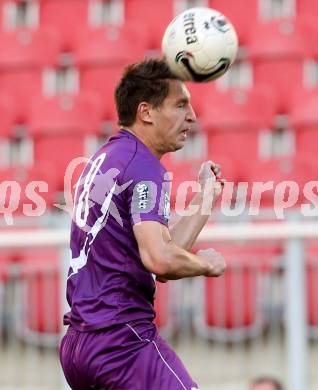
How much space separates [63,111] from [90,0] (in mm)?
1394

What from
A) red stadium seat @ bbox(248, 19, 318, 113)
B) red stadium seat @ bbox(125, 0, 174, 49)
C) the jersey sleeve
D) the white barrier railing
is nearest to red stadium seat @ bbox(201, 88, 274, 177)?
red stadium seat @ bbox(248, 19, 318, 113)

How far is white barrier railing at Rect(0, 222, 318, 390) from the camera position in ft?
20.9

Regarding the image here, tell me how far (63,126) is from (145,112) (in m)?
4.67

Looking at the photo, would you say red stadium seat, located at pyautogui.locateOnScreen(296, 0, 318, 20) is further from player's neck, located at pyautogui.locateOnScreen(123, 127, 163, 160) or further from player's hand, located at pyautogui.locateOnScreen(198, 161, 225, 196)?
player's neck, located at pyautogui.locateOnScreen(123, 127, 163, 160)

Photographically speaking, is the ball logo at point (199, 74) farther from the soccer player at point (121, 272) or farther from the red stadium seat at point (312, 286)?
the red stadium seat at point (312, 286)

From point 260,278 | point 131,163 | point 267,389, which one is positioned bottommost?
point 267,389

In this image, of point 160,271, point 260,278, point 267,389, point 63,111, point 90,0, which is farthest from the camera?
point 90,0

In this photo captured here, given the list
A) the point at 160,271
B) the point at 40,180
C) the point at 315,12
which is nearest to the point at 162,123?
the point at 160,271

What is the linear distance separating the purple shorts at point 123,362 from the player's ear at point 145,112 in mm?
827

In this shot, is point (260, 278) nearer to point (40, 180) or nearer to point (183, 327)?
point (183, 327)

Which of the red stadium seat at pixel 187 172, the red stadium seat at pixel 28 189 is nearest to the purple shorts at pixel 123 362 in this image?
the red stadium seat at pixel 28 189

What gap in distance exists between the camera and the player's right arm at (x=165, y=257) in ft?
13.6

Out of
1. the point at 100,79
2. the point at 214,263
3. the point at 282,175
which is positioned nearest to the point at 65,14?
the point at 100,79

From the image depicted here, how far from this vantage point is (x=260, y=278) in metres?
6.71
